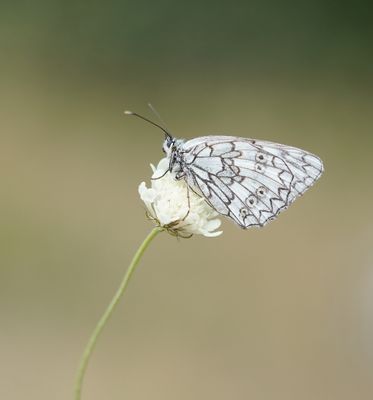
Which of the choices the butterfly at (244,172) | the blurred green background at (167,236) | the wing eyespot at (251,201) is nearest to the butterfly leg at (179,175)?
the butterfly at (244,172)

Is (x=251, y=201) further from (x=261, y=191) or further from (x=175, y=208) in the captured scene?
(x=175, y=208)

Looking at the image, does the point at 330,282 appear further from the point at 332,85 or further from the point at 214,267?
the point at 332,85

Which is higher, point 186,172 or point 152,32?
point 152,32

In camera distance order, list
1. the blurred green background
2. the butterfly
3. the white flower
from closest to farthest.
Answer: the white flower < the butterfly < the blurred green background

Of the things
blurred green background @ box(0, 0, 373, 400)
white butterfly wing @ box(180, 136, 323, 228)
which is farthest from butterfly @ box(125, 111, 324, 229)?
blurred green background @ box(0, 0, 373, 400)

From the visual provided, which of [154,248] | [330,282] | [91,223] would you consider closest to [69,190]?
[91,223]

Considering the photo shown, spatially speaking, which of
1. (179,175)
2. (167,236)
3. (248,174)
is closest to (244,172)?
(248,174)

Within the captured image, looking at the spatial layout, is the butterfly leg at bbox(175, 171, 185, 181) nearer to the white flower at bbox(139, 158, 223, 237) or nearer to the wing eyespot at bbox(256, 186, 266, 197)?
the white flower at bbox(139, 158, 223, 237)
